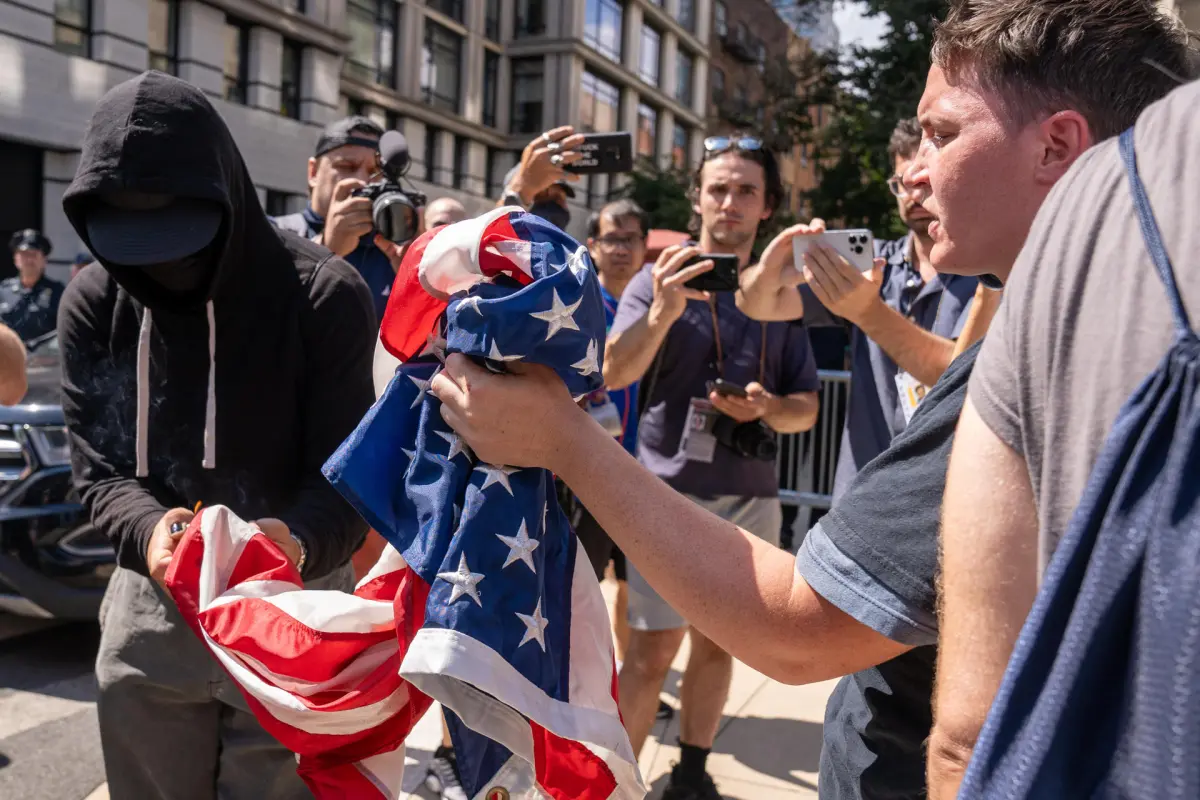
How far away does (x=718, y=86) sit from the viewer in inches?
1686

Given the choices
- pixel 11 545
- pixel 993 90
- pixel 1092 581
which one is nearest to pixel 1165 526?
pixel 1092 581

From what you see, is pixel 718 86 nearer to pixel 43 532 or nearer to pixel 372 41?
pixel 372 41

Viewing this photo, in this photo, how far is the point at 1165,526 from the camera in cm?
73

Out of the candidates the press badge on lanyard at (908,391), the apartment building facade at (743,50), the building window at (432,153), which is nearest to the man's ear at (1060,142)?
the press badge on lanyard at (908,391)

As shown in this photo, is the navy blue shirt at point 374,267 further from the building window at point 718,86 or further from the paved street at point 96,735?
the building window at point 718,86

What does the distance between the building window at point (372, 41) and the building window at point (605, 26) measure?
8489 mm

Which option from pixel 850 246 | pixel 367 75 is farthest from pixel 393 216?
pixel 367 75

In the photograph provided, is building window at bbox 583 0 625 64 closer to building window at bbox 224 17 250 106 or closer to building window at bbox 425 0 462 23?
building window at bbox 425 0 462 23

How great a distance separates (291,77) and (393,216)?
707 inches

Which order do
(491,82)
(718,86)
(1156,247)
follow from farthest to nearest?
1. (718,86)
2. (491,82)
3. (1156,247)

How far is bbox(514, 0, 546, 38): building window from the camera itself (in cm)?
3072

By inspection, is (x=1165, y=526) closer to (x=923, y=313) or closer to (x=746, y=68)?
(x=923, y=313)

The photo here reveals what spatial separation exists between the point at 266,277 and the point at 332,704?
1013 millimetres

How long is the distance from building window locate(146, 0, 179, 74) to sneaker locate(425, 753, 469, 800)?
1623cm
